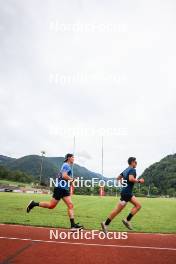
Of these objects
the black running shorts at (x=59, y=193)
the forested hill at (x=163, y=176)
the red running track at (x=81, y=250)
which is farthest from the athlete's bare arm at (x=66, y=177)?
the forested hill at (x=163, y=176)

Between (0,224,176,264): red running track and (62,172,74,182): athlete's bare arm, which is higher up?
(62,172,74,182): athlete's bare arm

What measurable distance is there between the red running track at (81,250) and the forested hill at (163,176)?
423 ft

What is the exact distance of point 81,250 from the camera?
20.9 ft

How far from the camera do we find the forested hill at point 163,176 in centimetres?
14050

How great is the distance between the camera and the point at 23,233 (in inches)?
325

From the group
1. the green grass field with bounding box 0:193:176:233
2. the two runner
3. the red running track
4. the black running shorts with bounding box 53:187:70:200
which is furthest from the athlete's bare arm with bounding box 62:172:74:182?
the green grass field with bounding box 0:193:176:233

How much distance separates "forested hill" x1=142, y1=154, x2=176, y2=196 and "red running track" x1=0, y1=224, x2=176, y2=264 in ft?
423

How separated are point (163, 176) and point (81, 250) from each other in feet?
481

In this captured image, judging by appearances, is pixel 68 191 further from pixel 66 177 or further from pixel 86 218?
pixel 86 218

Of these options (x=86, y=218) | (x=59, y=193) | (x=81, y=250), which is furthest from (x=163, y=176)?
(x=81, y=250)

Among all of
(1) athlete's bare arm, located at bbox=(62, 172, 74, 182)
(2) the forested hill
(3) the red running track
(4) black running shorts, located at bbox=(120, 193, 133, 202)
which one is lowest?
(3) the red running track

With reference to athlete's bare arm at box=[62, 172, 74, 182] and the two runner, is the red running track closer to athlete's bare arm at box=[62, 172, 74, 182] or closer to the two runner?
the two runner

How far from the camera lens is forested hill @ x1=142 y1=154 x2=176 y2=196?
140m

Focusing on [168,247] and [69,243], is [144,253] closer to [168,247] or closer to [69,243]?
[168,247]
